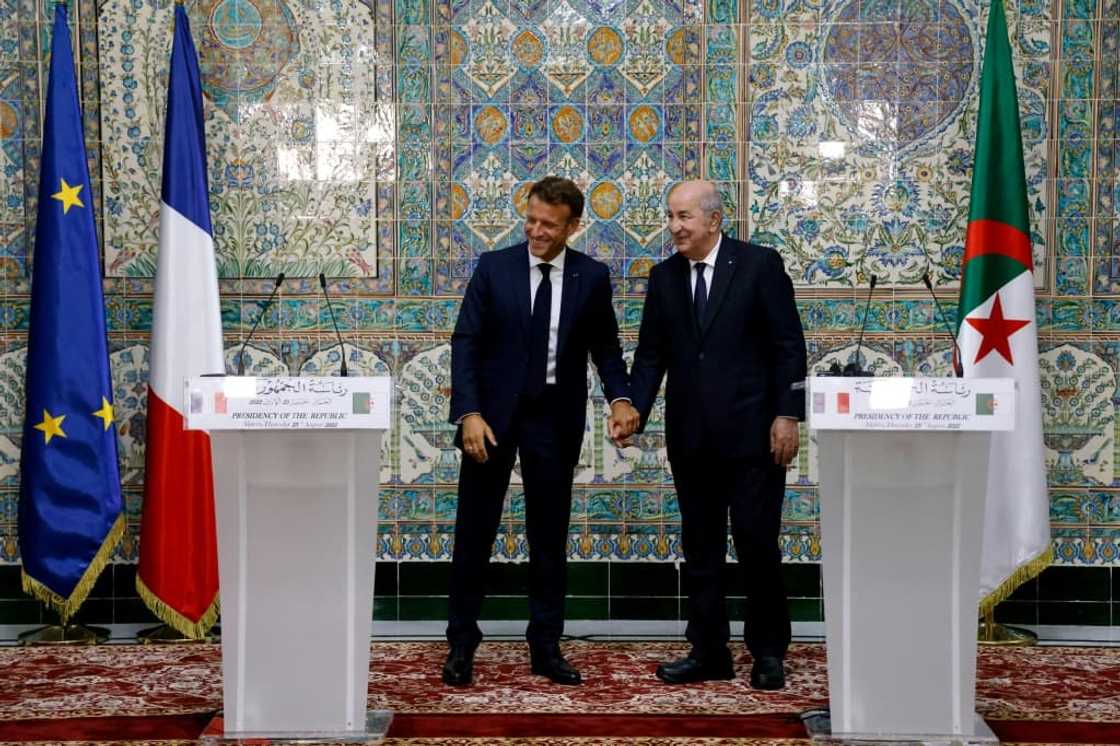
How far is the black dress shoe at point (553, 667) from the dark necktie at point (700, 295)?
1280 mm

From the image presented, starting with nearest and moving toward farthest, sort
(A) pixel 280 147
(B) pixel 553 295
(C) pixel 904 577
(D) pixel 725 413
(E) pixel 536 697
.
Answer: (C) pixel 904 577, (E) pixel 536 697, (D) pixel 725 413, (B) pixel 553 295, (A) pixel 280 147

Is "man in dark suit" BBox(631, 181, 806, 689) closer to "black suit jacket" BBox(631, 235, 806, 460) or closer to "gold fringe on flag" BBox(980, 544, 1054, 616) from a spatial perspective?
"black suit jacket" BBox(631, 235, 806, 460)

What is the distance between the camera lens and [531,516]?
4238 millimetres

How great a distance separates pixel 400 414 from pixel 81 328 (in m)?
1.36

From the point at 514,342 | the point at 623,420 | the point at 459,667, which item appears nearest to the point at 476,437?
the point at 514,342

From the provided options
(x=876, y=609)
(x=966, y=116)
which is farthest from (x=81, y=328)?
(x=966, y=116)

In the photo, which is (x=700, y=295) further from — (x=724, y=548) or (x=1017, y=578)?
(x=1017, y=578)

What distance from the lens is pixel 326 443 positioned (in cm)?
347

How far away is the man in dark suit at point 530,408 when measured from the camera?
4.16m

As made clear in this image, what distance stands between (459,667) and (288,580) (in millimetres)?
912

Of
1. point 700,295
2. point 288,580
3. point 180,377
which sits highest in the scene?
point 700,295

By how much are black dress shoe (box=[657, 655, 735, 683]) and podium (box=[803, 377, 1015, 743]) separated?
0.77 meters

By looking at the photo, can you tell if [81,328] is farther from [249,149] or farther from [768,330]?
[768,330]

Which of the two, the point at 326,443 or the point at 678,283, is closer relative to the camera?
the point at 326,443
